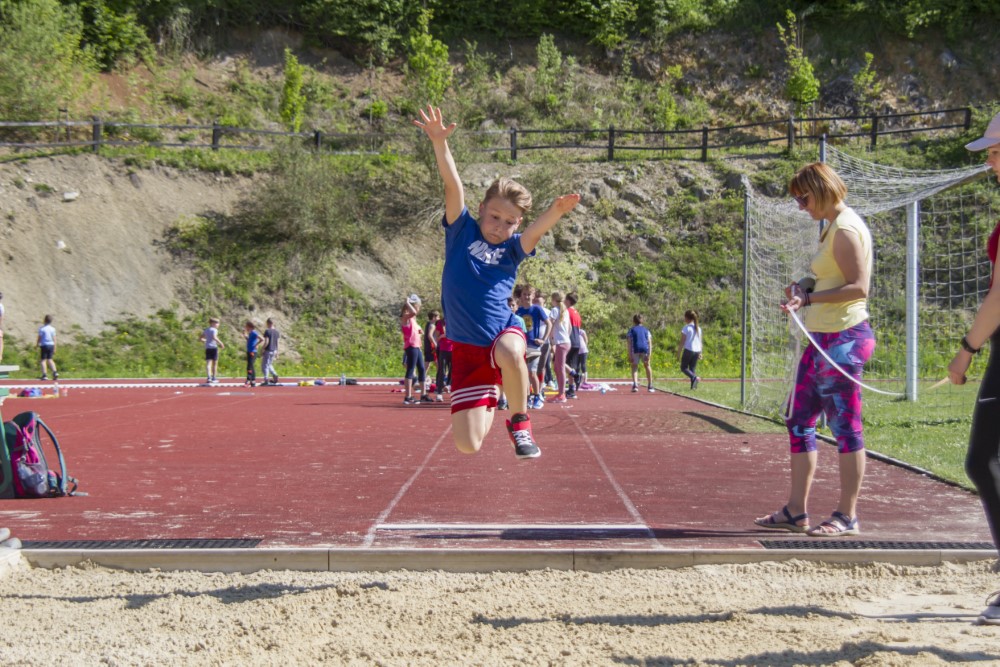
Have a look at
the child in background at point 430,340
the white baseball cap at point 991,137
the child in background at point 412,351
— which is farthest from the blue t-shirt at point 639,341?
the white baseball cap at point 991,137

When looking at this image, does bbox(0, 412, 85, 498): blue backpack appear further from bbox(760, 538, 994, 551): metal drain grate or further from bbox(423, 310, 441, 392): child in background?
bbox(423, 310, 441, 392): child in background

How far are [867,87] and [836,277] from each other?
39.2 metres

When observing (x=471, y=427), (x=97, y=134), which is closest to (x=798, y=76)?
(x=97, y=134)

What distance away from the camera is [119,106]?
127 feet

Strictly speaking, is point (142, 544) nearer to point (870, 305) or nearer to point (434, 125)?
point (434, 125)

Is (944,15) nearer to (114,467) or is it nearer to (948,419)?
(948,419)

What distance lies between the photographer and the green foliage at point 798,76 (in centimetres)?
3934

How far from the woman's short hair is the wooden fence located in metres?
28.5

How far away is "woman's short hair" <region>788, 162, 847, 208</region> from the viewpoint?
6.03m

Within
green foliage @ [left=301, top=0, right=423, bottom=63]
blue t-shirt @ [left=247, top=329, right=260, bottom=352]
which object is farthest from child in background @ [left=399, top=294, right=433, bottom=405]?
green foliage @ [left=301, top=0, right=423, bottom=63]

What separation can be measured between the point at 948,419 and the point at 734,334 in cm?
1776

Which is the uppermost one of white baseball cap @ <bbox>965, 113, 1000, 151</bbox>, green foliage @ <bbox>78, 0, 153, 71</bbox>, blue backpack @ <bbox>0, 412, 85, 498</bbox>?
green foliage @ <bbox>78, 0, 153, 71</bbox>

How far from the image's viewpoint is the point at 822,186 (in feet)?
19.8

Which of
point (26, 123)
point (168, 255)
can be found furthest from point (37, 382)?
point (26, 123)
